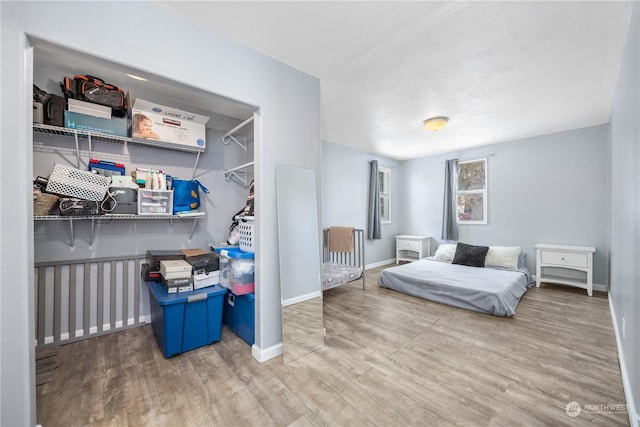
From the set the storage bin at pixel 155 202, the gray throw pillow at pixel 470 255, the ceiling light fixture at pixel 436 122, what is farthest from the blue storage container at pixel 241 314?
the gray throw pillow at pixel 470 255

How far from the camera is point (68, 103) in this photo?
189 cm

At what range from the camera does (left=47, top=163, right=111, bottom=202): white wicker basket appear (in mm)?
1831

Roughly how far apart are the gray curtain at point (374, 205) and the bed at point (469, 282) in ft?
3.65

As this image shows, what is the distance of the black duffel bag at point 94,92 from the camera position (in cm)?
190

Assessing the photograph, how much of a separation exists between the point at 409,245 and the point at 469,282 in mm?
2252

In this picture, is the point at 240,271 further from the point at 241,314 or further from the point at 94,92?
the point at 94,92

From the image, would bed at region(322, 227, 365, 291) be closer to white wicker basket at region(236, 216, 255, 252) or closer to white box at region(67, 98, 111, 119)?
white wicker basket at region(236, 216, 255, 252)

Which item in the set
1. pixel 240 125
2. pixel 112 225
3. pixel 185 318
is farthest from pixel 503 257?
pixel 112 225

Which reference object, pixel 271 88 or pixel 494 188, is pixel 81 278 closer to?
pixel 271 88

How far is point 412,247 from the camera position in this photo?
5.41m

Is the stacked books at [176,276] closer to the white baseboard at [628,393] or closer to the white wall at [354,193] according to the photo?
the white wall at [354,193]

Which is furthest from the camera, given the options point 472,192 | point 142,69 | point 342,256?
point 472,192

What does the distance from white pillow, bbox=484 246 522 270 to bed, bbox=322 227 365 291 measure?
210 centimetres

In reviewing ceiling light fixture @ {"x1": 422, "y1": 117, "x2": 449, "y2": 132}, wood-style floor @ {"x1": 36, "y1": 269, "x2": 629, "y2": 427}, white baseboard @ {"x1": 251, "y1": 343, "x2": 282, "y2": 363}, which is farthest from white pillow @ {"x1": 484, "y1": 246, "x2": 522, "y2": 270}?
white baseboard @ {"x1": 251, "y1": 343, "x2": 282, "y2": 363}
